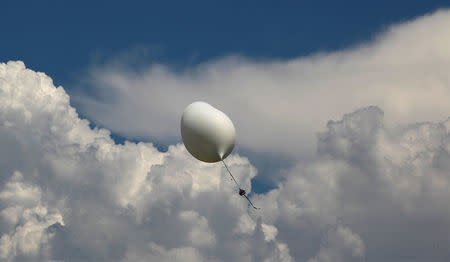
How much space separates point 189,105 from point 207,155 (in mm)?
9948

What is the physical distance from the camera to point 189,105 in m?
124

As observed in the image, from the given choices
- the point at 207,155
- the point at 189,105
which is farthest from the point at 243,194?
the point at 189,105

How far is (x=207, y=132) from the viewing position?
117 m

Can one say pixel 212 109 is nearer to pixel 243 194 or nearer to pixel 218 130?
pixel 218 130

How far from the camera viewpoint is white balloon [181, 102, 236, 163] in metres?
117

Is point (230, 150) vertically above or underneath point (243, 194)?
above

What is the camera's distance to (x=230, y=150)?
402 ft

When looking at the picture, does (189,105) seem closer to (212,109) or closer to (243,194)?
(212,109)

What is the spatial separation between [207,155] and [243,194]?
28.5 feet

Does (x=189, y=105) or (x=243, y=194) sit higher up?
(x=189, y=105)

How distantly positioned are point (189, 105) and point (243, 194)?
18.1m

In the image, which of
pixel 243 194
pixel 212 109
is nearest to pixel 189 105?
pixel 212 109

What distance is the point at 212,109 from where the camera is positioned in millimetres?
120625

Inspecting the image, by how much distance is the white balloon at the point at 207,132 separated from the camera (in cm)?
11706
